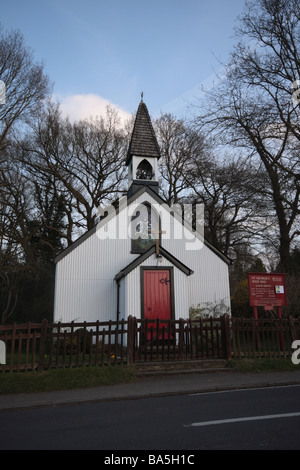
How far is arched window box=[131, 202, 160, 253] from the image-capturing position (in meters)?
16.4

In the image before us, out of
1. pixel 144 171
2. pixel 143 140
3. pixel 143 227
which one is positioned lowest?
pixel 143 227

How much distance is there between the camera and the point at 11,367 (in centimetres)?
973

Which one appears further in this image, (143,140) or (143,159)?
(143,140)

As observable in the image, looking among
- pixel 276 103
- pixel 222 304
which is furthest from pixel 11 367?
pixel 276 103

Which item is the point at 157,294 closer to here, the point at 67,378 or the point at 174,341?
the point at 174,341

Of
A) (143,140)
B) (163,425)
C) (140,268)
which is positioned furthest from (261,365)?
(143,140)

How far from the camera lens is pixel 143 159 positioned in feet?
63.3

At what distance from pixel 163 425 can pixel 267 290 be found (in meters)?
9.00

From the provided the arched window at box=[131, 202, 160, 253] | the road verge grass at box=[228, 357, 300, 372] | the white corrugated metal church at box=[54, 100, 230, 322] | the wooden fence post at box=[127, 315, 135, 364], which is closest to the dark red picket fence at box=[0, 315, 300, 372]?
the wooden fence post at box=[127, 315, 135, 364]

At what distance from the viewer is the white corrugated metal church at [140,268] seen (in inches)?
561

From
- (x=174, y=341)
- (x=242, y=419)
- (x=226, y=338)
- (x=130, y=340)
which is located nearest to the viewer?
(x=242, y=419)

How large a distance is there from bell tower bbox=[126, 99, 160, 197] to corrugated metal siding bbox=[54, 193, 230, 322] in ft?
4.91

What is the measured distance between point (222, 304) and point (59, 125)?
19.9m
